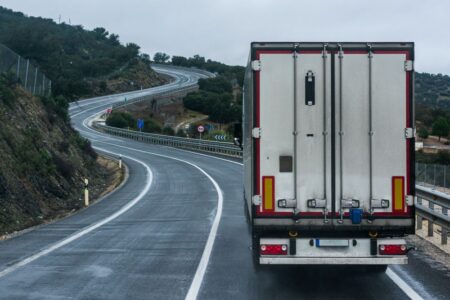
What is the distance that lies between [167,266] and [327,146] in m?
3.92

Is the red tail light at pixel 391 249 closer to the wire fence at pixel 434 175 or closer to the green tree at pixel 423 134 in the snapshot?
the wire fence at pixel 434 175

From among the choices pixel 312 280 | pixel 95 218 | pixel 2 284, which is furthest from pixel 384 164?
pixel 95 218

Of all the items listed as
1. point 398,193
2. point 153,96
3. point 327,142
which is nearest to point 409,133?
point 398,193

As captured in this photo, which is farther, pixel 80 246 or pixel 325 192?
pixel 80 246

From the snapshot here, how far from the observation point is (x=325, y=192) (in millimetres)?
9859

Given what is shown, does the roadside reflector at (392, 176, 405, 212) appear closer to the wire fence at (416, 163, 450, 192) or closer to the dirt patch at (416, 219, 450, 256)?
the dirt patch at (416, 219, 450, 256)

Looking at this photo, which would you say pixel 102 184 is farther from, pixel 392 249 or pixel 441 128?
pixel 441 128

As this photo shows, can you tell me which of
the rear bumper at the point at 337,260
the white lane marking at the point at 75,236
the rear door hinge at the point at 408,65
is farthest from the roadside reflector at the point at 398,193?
the white lane marking at the point at 75,236

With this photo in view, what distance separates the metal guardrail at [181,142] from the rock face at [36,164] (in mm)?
11582

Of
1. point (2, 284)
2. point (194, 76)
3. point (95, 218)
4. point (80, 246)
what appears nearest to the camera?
point (2, 284)

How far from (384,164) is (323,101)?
1.18 meters

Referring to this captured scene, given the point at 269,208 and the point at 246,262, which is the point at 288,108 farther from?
the point at 246,262

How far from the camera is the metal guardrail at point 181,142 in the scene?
50.9 m

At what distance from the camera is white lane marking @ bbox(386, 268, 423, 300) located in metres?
9.84
